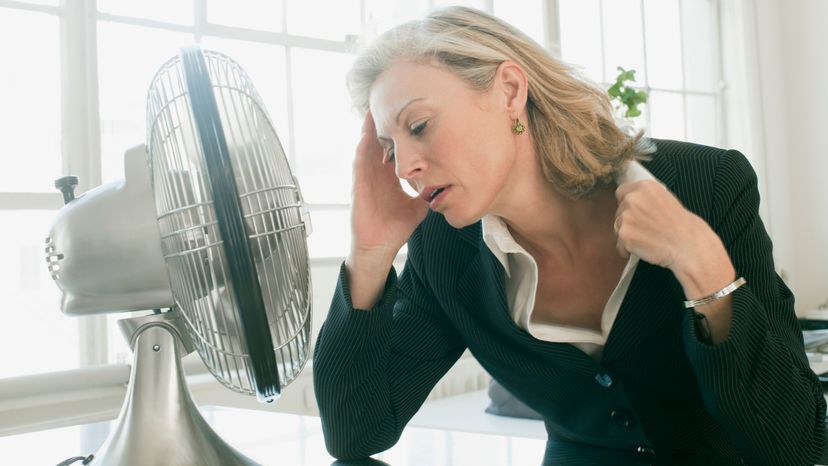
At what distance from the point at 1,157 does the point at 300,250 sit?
1.73m

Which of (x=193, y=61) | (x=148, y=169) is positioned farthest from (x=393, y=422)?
(x=193, y=61)

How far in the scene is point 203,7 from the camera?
8.79 feet

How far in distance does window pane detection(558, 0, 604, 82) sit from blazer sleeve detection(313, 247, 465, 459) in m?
3.07

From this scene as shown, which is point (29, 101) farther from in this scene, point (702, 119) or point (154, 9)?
point (702, 119)

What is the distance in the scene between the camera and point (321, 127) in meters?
2.96

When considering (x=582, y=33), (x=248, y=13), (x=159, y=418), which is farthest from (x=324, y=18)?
(x=159, y=418)

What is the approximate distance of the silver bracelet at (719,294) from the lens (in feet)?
3.33

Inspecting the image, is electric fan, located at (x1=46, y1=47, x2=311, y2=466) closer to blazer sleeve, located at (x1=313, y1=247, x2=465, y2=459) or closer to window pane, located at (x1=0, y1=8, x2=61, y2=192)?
blazer sleeve, located at (x1=313, y1=247, x2=465, y2=459)

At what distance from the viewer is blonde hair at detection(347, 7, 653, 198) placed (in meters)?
1.23

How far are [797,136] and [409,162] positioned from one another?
4.91m

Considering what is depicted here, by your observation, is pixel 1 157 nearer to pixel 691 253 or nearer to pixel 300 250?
pixel 300 250

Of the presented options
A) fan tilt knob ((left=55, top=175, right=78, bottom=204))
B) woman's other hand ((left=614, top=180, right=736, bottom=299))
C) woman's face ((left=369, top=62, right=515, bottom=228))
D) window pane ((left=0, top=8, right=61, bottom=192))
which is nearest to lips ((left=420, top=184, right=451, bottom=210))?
woman's face ((left=369, top=62, right=515, bottom=228))

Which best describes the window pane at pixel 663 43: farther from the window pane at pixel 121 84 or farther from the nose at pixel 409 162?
the nose at pixel 409 162

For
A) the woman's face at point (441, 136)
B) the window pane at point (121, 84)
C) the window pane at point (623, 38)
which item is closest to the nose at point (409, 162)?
the woman's face at point (441, 136)
